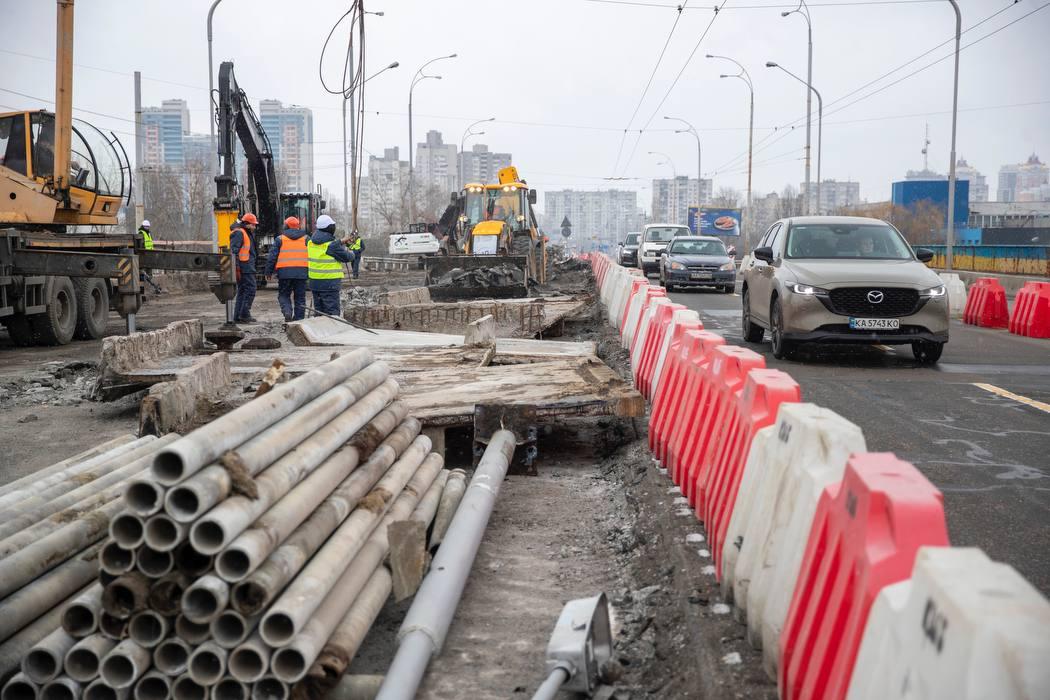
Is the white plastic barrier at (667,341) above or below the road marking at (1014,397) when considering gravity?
above

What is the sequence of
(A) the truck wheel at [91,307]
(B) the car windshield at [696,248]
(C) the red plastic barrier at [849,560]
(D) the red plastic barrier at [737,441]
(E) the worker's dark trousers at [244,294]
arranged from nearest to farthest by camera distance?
(C) the red plastic barrier at [849,560]
(D) the red plastic barrier at [737,441]
(A) the truck wheel at [91,307]
(E) the worker's dark trousers at [244,294]
(B) the car windshield at [696,248]

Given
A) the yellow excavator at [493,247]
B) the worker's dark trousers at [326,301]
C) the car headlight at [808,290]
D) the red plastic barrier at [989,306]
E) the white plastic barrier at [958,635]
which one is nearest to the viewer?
the white plastic barrier at [958,635]

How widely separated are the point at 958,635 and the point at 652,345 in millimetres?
7416

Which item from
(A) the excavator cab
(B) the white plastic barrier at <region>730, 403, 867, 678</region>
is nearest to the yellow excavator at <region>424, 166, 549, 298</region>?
(A) the excavator cab

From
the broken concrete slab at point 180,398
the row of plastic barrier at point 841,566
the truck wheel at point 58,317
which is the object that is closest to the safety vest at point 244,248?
the truck wheel at point 58,317

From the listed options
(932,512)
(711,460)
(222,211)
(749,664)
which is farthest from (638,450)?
(222,211)

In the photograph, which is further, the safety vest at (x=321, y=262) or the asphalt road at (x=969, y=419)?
the safety vest at (x=321, y=262)

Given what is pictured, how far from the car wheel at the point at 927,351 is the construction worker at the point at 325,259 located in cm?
794

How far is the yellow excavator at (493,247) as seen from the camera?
23031 millimetres

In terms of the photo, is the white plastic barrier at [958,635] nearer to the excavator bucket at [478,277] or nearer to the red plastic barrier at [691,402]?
the red plastic barrier at [691,402]

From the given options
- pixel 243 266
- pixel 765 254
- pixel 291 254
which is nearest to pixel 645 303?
pixel 765 254

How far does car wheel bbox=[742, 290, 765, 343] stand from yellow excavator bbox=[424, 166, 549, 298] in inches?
327

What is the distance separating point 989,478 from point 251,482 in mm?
5017

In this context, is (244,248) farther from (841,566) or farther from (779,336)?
(841,566)
